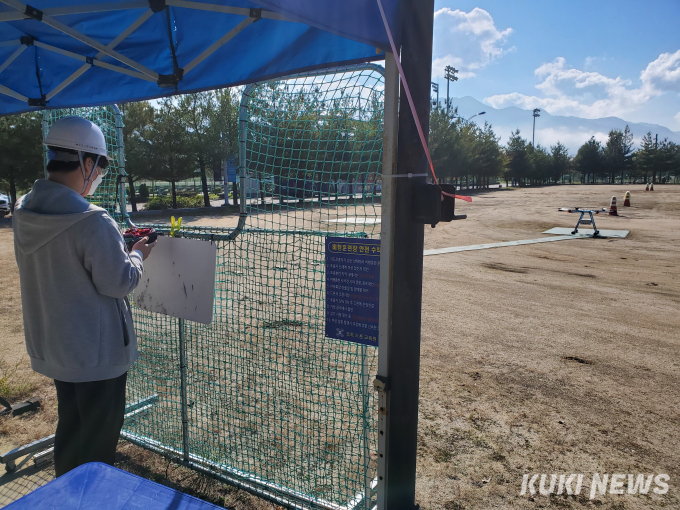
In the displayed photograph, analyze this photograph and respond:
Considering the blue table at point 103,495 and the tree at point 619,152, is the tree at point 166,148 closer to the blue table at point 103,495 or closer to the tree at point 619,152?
the blue table at point 103,495

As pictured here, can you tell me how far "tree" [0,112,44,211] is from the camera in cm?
1910

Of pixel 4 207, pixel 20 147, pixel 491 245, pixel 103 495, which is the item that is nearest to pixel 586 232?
pixel 491 245

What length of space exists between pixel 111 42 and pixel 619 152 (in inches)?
3238

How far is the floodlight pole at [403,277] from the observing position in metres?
1.92

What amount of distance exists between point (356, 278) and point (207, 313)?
1.10 metres

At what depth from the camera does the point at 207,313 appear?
2785 mm

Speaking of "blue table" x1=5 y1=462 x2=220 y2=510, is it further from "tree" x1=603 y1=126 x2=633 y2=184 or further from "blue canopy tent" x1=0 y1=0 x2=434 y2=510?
"tree" x1=603 y1=126 x2=633 y2=184

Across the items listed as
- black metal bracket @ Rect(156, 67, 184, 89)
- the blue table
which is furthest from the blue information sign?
black metal bracket @ Rect(156, 67, 184, 89)

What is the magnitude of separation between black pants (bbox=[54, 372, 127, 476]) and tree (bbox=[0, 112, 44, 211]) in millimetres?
20584

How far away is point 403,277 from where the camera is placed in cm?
203

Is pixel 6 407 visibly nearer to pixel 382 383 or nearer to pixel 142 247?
pixel 142 247

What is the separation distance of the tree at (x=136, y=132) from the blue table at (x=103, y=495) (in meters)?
23.1

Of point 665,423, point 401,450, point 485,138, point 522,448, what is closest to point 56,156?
point 401,450

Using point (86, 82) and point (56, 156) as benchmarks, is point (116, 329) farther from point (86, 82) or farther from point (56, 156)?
point (86, 82)
